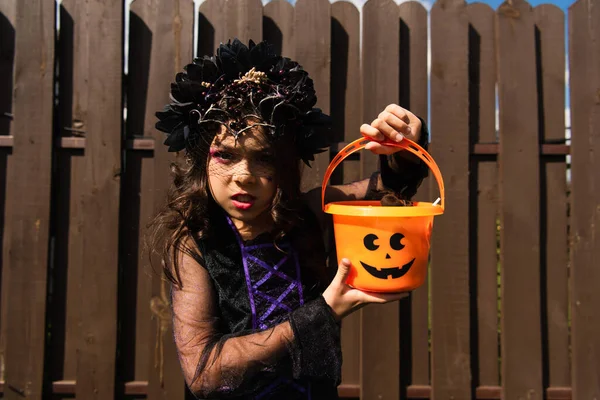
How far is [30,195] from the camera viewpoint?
2.26m

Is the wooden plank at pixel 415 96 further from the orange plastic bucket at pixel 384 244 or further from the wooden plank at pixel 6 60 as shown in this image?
the wooden plank at pixel 6 60

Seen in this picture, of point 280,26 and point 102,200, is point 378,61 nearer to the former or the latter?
point 280,26

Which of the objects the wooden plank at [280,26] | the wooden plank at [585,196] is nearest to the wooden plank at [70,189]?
the wooden plank at [280,26]

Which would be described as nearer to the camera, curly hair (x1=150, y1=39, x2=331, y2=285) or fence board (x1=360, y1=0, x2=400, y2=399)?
curly hair (x1=150, y1=39, x2=331, y2=285)

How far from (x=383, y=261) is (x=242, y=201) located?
1.36 ft

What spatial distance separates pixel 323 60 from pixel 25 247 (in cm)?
181

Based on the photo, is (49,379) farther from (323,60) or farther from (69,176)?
(323,60)

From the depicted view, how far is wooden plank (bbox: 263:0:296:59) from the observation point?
2297mm

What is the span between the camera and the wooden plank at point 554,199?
2.30m

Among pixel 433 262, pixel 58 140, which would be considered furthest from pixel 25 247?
pixel 433 262

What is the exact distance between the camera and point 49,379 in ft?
7.62

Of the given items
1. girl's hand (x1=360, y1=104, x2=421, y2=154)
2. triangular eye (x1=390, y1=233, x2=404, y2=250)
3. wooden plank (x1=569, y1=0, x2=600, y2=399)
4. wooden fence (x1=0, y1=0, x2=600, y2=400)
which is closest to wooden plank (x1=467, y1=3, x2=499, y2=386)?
wooden fence (x1=0, y1=0, x2=600, y2=400)

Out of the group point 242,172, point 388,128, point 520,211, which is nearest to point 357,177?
point 520,211

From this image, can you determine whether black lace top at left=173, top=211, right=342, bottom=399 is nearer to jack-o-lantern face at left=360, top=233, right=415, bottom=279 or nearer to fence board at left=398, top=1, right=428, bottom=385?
jack-o-lantern face at left=360, top=233, right=415, bottom=279
